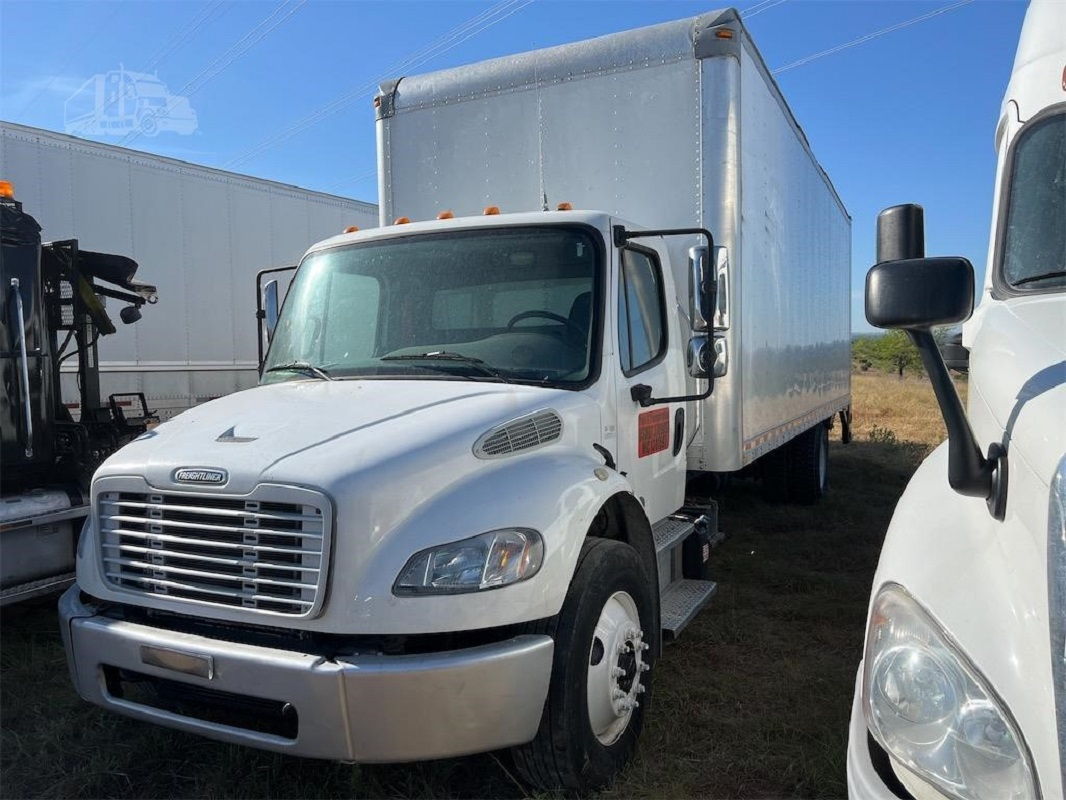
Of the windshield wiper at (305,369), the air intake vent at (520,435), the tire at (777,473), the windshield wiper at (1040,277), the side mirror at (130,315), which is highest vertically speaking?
the side mirror at (130,315)

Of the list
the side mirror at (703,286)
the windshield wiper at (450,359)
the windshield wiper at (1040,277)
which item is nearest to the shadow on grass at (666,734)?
the windshield wiper at (450,359)

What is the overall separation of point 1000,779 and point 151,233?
10113 millimetres

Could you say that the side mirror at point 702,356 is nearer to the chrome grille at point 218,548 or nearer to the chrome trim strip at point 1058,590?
the chrome grille at point 218,548

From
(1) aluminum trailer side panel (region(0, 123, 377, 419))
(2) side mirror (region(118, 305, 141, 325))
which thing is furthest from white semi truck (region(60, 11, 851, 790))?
(1) aluminum trailer side panel (region(0, 123, 377, 419))

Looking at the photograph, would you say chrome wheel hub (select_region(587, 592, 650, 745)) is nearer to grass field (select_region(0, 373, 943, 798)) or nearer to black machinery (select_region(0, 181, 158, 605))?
grass field (select_region(0, 373, 943, 798))

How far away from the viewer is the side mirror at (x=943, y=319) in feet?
6.64

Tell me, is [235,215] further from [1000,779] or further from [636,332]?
[1000,779]

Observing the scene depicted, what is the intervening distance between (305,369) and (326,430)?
0.99 metres

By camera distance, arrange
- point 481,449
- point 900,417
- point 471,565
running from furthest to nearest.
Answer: point 900,417
point 481,449
point 471,565

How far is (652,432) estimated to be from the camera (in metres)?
4.38

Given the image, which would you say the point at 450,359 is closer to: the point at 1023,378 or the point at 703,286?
the point at 703,286

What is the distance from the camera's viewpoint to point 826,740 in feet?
11.9

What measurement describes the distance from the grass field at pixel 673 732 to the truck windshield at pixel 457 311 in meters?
1.70

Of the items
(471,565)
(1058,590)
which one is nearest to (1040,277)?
(1058,590)
